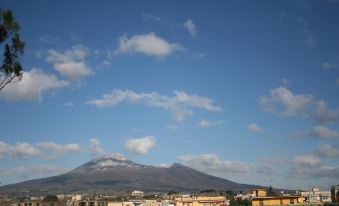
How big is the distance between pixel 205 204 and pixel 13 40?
106813mm

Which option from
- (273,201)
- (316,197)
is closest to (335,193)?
(273,201)

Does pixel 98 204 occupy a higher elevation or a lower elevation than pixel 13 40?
lower

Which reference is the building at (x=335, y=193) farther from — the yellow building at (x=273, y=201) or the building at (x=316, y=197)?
the building at (x=316, y=197)

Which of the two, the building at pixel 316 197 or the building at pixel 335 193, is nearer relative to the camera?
the building at pixel 335 193

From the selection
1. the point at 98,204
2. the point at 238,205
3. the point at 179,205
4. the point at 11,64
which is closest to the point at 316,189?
the point at 238,205

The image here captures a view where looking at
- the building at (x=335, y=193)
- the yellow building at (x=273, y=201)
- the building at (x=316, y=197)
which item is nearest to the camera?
the building at (x=335, y=193)

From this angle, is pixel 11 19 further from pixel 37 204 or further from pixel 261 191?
pixel 261 191

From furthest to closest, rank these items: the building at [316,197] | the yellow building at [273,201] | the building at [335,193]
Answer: the building at [316,197] → the yellow building at [273,201] → the building at [335,193]

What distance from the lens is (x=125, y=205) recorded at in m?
116

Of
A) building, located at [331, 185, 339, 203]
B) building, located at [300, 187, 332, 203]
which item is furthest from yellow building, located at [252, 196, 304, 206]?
building, located at [300, 187, 332, 203]

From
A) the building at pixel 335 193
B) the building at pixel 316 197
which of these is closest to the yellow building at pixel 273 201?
the building at pixel 335 193

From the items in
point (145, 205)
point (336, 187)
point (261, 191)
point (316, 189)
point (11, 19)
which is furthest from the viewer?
point (316, 189)

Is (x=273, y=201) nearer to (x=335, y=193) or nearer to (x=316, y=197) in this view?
(x=335, y=193)

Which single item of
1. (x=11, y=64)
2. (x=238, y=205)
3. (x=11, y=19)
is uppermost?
(x=11, y=19)
